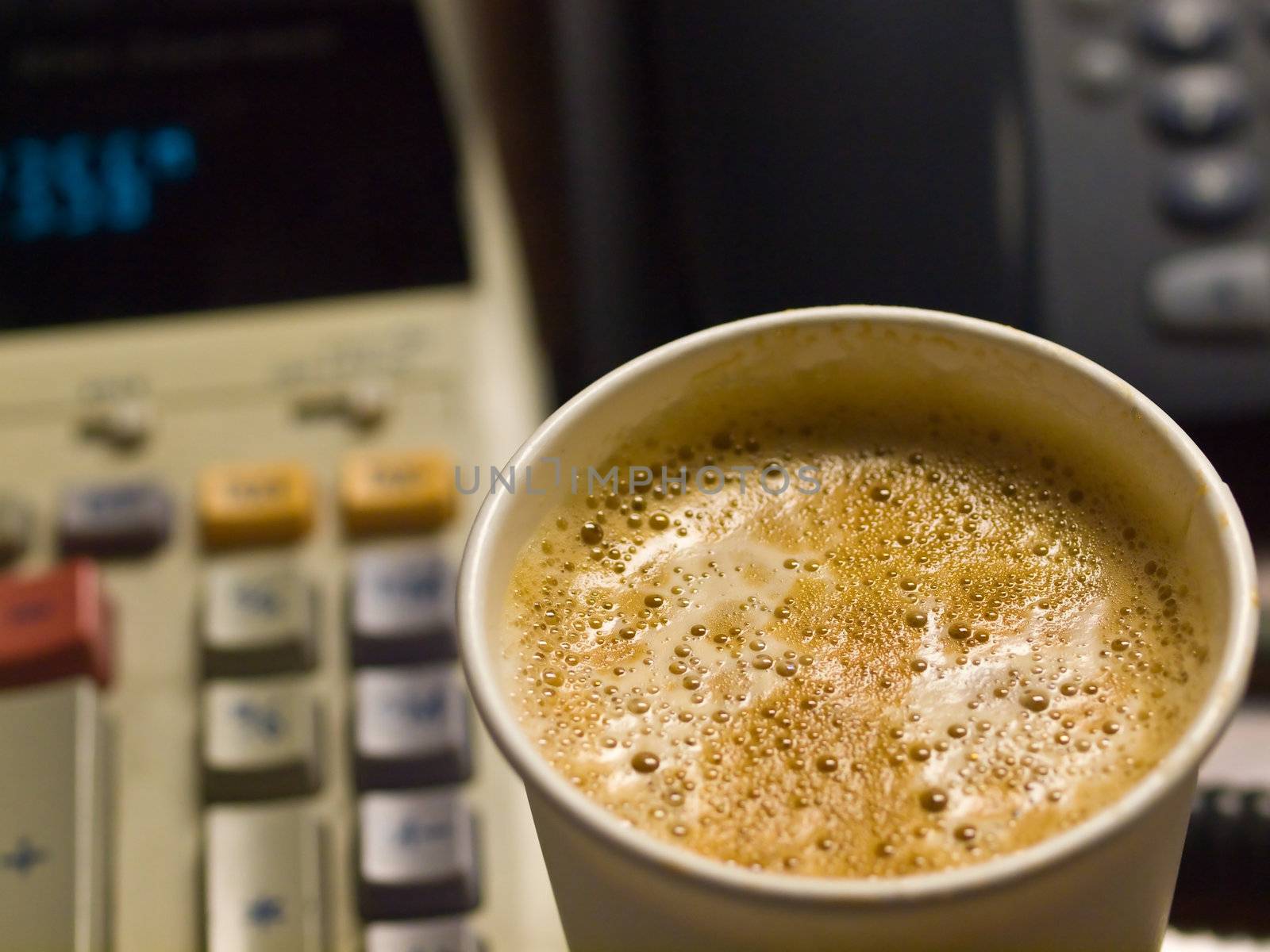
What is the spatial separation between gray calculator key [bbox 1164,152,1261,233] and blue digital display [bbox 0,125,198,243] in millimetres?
315

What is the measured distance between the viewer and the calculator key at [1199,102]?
0.44 meters

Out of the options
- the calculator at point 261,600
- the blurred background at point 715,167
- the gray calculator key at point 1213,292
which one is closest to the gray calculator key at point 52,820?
the calculator at point 261,600

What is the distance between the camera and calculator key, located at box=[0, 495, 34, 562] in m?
0.40

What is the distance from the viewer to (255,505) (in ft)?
1.30

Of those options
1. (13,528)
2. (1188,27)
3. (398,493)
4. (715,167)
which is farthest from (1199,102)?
(13,528)

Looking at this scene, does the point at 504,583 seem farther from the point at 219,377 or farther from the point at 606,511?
the point at 219,377

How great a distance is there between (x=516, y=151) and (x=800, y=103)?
146 mm

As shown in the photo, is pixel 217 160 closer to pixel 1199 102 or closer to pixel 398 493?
pixel 398 493

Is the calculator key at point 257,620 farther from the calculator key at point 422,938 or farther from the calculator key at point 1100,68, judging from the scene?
the calculator key at point 1100,68

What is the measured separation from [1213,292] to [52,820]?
0.37 metres

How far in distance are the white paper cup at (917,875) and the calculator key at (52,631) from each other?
6.8 inches

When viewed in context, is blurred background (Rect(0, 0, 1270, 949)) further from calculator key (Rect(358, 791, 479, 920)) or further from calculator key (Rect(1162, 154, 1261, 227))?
calculator key (Rect(358, 791, 479, 920))

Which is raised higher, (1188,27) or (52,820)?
(1188,27)

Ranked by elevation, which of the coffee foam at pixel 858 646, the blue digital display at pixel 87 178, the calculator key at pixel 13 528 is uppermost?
the blue digital display at pixel 87 178
